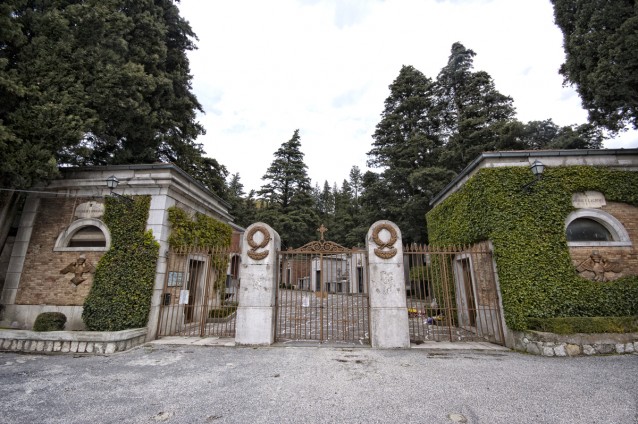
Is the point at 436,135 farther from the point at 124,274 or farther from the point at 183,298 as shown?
the point at 124,274

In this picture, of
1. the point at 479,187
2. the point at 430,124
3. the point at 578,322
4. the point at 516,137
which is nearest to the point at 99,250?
the point at 479,187

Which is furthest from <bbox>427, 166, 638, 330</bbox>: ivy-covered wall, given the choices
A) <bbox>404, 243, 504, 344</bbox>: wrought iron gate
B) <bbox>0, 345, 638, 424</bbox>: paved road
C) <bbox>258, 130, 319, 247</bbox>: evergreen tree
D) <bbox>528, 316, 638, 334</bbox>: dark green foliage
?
<bbox>258, 130, 319, 247</bbox>: evergreen tree

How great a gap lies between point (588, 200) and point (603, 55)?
5.23 m

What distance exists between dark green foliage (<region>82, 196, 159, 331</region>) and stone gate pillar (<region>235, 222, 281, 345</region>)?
2637 mm

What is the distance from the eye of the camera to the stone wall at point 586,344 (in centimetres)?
605

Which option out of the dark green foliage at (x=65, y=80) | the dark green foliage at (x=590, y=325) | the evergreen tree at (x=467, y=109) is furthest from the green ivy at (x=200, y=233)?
the evergreen tree at (x=467, y=109)

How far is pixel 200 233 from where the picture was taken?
376 inches

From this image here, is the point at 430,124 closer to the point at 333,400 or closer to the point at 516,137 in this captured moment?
the point at 516,137

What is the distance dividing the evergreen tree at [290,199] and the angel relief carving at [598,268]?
24263mm

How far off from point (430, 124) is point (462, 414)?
2293cm

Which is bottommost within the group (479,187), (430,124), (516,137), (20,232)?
(20,232)

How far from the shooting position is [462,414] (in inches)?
138

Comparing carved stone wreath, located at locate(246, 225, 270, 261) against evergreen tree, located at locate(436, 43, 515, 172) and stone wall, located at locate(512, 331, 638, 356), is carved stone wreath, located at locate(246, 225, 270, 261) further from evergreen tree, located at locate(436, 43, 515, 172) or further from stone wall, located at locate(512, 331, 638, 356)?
evergreen tree, located at locate(436, 43, 515, 172)

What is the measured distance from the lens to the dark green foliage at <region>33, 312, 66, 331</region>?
6648mm
